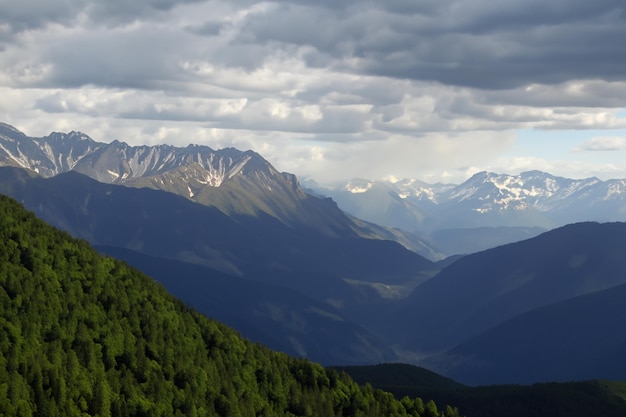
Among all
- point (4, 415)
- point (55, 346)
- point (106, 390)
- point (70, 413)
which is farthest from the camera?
point (55, 346)

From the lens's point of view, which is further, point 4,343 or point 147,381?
point 147,381

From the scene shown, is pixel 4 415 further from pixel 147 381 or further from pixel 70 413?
pixel 147 381

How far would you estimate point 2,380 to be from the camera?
16462 centimetres

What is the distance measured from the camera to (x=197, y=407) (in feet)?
649

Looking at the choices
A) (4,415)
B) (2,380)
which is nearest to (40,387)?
(2,380)

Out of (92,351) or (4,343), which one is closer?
(4,343)

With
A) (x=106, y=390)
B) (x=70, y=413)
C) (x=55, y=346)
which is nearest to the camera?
(x=70, y=413)

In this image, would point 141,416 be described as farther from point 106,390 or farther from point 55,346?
point 55,346

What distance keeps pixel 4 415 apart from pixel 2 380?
1746cm

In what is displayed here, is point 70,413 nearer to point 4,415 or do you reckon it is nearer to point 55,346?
point 4,415

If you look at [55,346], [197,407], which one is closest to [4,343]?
[55,346]

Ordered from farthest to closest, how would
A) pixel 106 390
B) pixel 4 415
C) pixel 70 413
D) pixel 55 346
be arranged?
pixel 55 346
pixel 106 390
pixel 70 413
pixel 4 415

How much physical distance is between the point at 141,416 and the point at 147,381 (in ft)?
60.2

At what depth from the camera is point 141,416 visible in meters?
181
